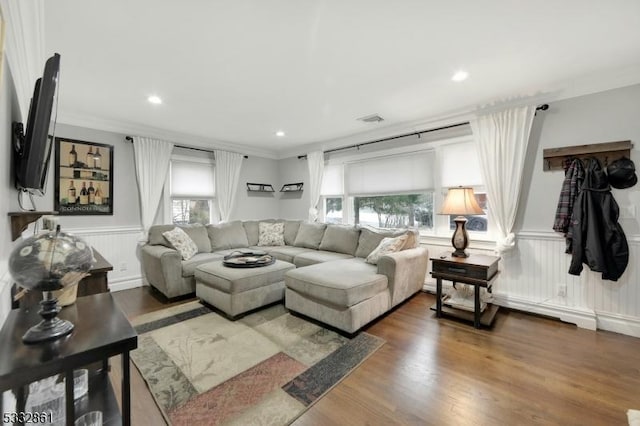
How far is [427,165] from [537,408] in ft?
9.51

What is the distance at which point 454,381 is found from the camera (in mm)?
1869

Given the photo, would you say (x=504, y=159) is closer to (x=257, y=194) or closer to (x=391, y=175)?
(x=391, y=175)

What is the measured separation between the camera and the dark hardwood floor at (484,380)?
1.57m

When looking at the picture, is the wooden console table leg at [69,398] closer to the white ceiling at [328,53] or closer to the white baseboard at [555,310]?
the white ceiling at [328,53]

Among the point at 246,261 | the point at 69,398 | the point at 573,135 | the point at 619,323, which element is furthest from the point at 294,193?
the point at 69,398

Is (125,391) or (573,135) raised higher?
(573,135)

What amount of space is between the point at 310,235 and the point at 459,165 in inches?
96.6

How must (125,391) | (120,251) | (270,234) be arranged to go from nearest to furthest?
1. (125,391)
2. (120,251)
3. (270,234)

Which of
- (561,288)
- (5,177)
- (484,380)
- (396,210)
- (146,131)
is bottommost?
(484,380)

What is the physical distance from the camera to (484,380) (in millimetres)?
1877

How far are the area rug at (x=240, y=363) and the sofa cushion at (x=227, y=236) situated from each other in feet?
5.12

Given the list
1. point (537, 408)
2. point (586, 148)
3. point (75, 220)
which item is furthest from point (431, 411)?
point (75, 220)

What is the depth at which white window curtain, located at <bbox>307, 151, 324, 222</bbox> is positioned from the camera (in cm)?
509

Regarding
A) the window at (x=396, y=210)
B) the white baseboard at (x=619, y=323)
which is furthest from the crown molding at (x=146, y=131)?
the white baseboard at (x=619, y=323)
